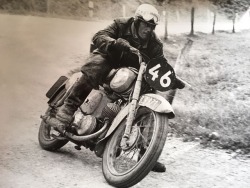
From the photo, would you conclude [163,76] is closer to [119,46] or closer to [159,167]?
[119,46]

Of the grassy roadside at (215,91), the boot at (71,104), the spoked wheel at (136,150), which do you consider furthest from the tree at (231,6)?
the boot at (71,104)

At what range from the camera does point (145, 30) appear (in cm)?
204

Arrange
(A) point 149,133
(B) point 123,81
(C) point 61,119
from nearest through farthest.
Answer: (A) point 149,133, (B) point 123,81, (C) point 61,119

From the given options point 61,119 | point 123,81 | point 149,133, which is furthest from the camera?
point 61,119

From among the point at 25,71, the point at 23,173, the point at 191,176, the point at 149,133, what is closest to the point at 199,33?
the point at 149,133

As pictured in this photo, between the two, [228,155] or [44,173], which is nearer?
[228,155]

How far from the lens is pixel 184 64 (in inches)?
79.4

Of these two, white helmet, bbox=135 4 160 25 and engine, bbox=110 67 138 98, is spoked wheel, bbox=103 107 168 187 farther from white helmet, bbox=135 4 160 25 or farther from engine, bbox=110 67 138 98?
white helmet, bbox=135 4 160 25

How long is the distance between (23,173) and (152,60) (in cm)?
80

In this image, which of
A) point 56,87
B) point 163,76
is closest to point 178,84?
point 163,76

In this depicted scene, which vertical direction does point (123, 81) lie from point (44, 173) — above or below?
above

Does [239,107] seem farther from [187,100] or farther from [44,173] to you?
[44,173]

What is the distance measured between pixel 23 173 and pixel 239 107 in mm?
1035

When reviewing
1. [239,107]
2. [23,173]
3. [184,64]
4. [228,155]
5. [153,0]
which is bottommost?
[23,173]
